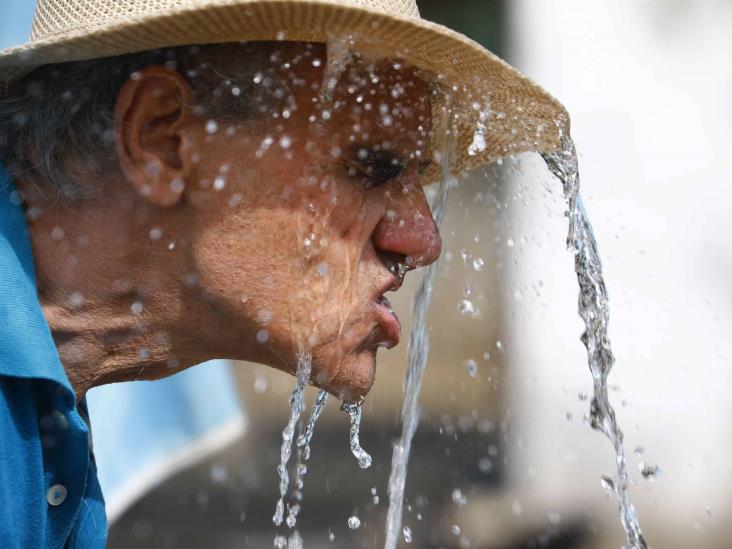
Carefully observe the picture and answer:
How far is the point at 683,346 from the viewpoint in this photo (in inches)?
154

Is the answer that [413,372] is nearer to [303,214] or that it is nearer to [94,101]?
[303,214]

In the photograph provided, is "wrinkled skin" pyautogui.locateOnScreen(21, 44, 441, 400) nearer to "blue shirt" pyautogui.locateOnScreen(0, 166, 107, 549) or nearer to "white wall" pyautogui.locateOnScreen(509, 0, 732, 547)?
"blue shirt" pyautogui.locateOnScreen(0, 166, 107, 549)

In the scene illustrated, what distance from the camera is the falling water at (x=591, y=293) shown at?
1.85 meters

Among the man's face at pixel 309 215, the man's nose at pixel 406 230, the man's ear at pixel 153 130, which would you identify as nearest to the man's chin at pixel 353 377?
the man's face at pixel 309 215

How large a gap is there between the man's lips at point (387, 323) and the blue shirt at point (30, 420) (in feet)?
1.68

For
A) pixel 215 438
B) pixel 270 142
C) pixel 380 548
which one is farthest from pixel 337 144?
pixel 380 548

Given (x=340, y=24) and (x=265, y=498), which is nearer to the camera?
(x=340, y=24)

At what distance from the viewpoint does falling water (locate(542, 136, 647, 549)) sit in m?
1.85

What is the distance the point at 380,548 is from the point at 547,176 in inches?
84.9

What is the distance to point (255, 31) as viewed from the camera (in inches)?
58.8

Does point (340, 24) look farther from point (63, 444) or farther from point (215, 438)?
point (215, 438)

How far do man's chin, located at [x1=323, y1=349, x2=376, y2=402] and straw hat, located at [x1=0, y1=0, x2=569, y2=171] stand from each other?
1.65ft

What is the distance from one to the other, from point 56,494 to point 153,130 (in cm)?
59

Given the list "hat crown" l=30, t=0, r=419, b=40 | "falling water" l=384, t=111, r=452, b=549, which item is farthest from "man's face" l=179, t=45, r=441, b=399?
"falling water" l=384, t=111, r=452, b=549
